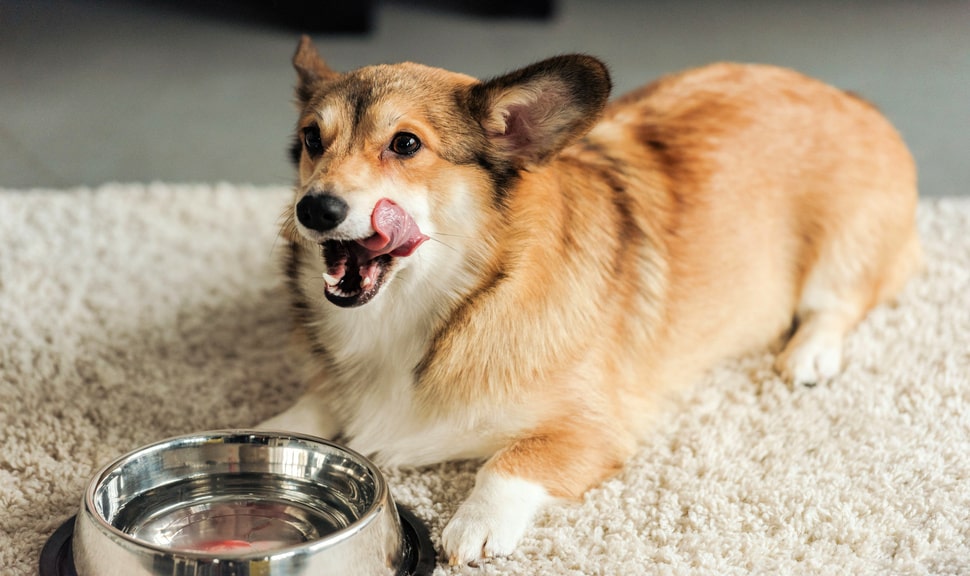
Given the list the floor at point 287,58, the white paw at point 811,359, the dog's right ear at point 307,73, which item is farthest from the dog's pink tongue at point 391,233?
the floor at point 287,58

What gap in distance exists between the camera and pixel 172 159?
3848mm

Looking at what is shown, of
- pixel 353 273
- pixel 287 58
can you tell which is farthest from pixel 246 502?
pixel 287 58

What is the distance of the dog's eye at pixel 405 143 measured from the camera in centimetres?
172

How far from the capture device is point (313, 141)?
71.1 inches

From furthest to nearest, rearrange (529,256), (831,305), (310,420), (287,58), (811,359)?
(287,58), (831,305), (811,359), (310,420), (529,256)

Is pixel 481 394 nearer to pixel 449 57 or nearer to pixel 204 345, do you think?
pixel 204 345

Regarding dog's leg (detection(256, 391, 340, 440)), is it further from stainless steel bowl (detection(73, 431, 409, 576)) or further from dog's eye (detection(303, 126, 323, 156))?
dog's eye (detection(303, 126, 323, 156))

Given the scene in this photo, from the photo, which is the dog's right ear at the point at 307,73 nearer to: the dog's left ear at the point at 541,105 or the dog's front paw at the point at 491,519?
the dog's left ear at the point at 541,105

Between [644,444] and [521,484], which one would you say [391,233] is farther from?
[644,444]

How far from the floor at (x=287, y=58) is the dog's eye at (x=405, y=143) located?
2065 mm

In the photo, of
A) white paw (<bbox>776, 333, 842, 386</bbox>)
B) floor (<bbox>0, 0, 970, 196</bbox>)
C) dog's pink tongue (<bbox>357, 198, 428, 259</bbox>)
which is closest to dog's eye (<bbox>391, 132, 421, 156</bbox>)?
dog's pink tongue (<bbox>357, 198, 428, 259</bbox>)

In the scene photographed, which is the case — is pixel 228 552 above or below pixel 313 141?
below

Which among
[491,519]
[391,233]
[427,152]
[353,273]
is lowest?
[491,519]

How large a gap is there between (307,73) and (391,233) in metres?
0.55
